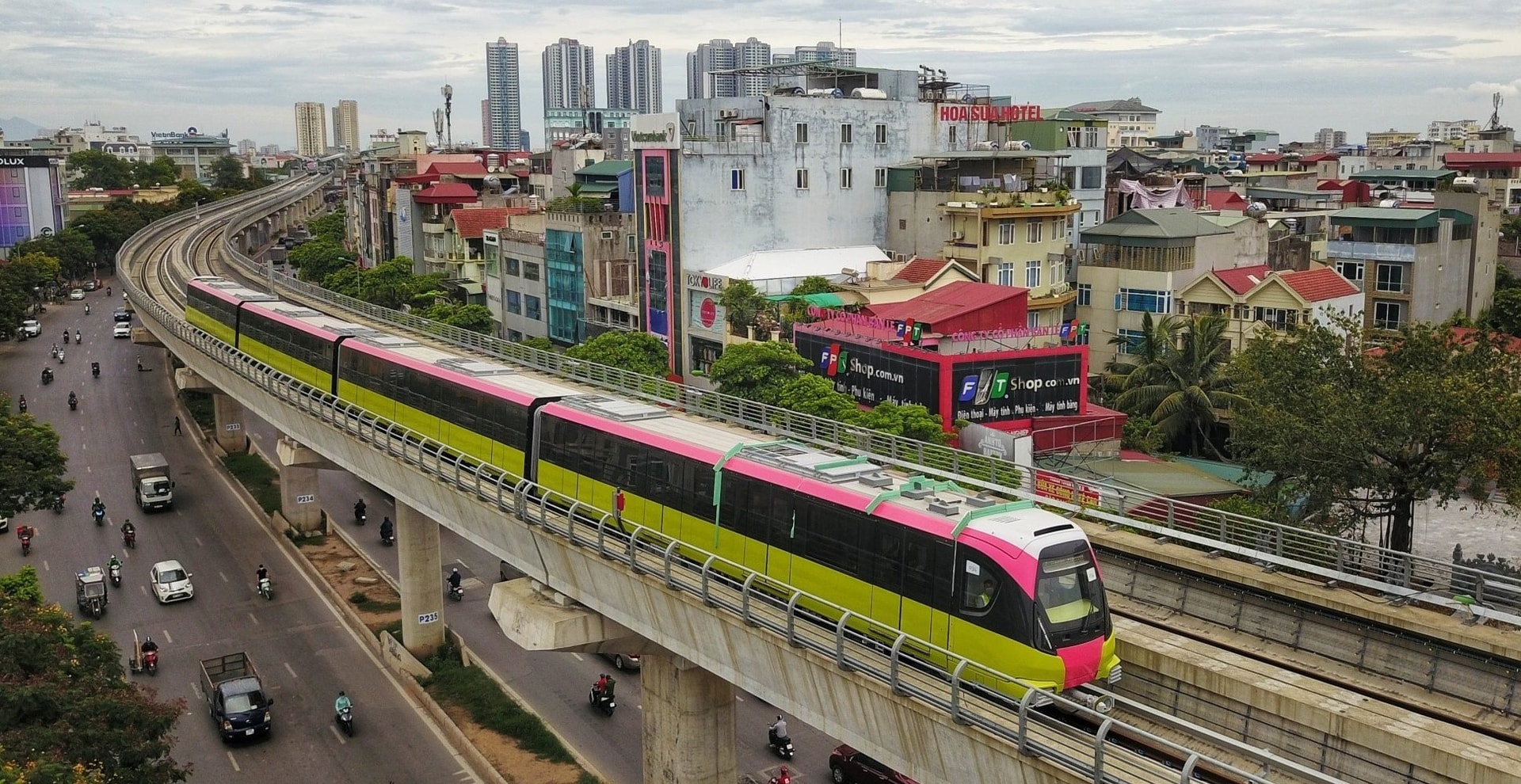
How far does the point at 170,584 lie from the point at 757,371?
21662 mm

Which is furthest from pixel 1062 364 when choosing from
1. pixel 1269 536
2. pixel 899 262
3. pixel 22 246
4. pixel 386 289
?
pixel 22 246

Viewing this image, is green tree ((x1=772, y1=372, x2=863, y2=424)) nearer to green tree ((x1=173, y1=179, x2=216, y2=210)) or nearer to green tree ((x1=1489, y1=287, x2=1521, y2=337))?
green tree ((x1=1489, y1=287, x2=1521, y2=337))

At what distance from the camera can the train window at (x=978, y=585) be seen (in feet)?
57.4

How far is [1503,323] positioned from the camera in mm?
64938

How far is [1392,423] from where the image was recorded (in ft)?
81.3

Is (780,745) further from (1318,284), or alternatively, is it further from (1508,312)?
(1508,312)

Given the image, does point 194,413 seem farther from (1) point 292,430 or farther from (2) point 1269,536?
(2) point 1269,536

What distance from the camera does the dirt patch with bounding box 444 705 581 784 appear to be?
102ft

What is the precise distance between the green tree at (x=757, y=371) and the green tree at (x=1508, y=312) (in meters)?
42.1

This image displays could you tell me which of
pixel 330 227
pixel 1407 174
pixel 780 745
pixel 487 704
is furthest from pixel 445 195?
pixel 1407 174

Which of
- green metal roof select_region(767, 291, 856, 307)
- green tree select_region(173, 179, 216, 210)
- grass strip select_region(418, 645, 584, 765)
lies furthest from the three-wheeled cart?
green tree select_region(173, 179, 216, 210)

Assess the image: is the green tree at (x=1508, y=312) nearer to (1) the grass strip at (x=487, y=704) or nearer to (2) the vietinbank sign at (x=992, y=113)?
(2) the vietinbank sign at (x=992, y=113)

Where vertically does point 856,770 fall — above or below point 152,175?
below

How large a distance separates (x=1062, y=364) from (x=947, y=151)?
90.7 ft
